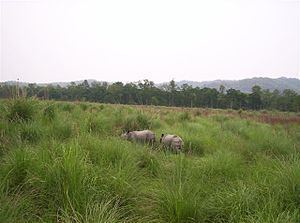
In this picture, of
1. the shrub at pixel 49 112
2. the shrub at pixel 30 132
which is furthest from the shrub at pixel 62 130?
the shrub at pixel 49 112

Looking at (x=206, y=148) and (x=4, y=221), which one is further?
(x=206, y=148)

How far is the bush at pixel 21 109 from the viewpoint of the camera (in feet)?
21.5

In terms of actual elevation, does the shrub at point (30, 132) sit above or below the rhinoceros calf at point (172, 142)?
above

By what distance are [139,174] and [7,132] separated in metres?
2.69

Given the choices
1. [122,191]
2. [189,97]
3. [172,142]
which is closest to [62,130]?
[172,142]

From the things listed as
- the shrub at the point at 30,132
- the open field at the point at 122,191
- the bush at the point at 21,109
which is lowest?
the open field at the point at 122,191

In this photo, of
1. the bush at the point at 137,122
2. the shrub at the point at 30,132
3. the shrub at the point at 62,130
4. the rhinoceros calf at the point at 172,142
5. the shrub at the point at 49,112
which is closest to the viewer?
the shrub at the point at 30,132

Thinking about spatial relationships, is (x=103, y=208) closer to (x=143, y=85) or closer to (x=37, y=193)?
(x=37, y=193)

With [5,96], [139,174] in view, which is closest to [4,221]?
[139,174]

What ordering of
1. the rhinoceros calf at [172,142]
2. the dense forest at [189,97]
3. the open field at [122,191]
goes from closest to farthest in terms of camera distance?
the open field at [122,191], the rhinoceros calf at [172,142], the dense forest at [189,97]

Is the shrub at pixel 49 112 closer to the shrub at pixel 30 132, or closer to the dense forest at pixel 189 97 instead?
the shrub at pixel 30 132

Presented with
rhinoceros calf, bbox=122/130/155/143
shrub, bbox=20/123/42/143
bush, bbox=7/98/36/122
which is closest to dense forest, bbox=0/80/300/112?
rhinoceros calf, bbox=122/130/155/143

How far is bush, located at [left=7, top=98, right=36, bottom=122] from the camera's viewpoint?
21.5 feet

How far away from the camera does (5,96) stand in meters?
7.23
